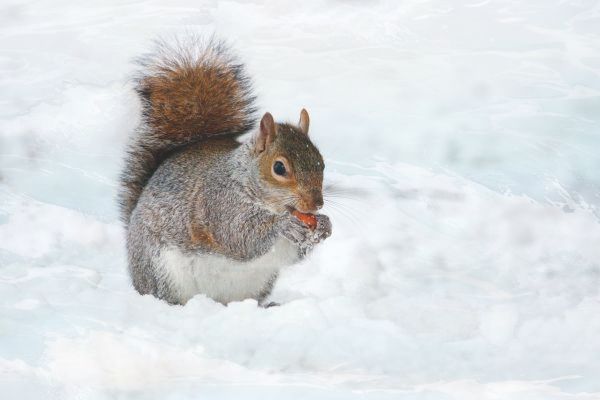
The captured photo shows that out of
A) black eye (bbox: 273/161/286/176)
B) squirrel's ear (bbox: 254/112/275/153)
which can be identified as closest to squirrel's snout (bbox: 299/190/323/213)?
black eye (bbox: 273/161/286/176)

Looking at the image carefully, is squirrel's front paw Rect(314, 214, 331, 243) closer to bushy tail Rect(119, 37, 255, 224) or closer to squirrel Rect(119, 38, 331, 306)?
squirrel Rect(119, 38, 331, 306)

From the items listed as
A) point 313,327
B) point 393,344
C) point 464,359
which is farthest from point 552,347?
point 313,327

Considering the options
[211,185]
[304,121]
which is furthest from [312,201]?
[211,185]

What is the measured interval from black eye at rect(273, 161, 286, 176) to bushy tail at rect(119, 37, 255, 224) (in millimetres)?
730

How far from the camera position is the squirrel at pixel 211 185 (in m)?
Result: 4.17

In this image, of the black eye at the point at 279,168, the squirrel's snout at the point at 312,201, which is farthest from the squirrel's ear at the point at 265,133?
the squirrel's snout at the point at 312,201

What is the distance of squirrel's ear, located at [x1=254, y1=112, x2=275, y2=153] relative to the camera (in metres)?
4.14

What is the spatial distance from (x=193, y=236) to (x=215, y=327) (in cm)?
49

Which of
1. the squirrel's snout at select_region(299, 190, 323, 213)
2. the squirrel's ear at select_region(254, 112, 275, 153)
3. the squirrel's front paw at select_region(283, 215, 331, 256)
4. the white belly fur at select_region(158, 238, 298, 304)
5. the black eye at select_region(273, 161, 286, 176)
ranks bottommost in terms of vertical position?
the white belly fur at select_region(158, 238, 298, 304)

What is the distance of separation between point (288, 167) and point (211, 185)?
52 centimetres

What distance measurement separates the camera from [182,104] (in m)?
4.68

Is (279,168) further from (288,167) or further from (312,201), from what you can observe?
(312,201)

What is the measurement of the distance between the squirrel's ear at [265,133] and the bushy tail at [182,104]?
0.61 m

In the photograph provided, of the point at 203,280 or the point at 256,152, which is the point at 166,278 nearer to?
the point at 203,280
